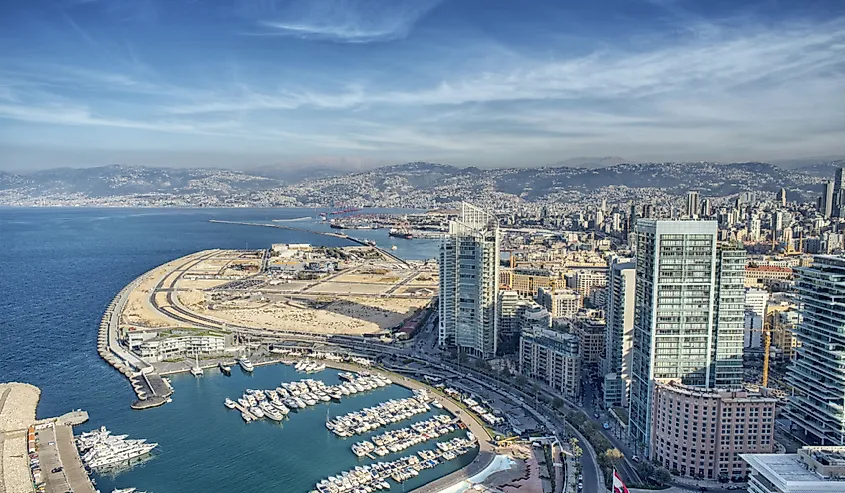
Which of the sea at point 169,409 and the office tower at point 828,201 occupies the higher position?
the office tower at point 828,201

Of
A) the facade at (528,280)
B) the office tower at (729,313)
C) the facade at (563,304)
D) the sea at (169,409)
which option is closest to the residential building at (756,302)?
the facade at (563,304)

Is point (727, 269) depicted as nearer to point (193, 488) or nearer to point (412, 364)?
point (412, 364)

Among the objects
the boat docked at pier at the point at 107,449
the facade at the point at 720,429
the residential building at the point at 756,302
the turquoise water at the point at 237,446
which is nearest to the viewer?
the facade at the point at 720,429

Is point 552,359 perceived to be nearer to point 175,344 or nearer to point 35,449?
point 175,344

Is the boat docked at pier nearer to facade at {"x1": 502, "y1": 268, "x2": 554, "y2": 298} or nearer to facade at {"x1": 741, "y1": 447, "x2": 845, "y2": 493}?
facade at {"x1": 741, "y1": 447, "x2": 845, "y2": 493}

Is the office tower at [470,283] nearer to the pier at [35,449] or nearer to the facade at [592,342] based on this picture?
the facade at [592,342]

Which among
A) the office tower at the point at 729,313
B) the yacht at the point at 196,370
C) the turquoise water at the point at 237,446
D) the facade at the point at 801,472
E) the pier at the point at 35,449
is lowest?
the turquoise water at the point at 237,446
